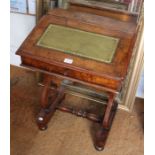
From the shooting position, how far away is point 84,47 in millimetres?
1255

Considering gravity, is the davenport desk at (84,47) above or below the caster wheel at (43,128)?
above

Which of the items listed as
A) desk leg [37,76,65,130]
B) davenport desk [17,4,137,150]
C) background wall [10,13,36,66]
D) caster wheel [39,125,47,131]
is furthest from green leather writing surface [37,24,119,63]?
caster wheel [39,125,47,131]

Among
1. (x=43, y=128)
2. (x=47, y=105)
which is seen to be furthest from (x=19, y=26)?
(x=43, y=128)

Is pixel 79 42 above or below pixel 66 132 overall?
above

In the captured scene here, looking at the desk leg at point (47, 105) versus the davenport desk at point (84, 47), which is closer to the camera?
the davenport desk at point (84, 47)

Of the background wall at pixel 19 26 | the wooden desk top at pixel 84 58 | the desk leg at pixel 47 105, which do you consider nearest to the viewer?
the wooden desk top at pixel 84 58

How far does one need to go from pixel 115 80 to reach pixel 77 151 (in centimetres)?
67

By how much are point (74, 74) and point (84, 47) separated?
0.47 ft

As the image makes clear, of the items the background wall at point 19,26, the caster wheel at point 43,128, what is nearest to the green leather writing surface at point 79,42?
the background wall at point 19,26

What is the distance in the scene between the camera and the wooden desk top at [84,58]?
3.82 ft

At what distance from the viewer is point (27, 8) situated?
5.79 ft

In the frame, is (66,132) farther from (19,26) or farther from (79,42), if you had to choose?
(19,26)

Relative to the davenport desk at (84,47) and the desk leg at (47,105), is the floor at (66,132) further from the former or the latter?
the davenport desk at (84,47)
